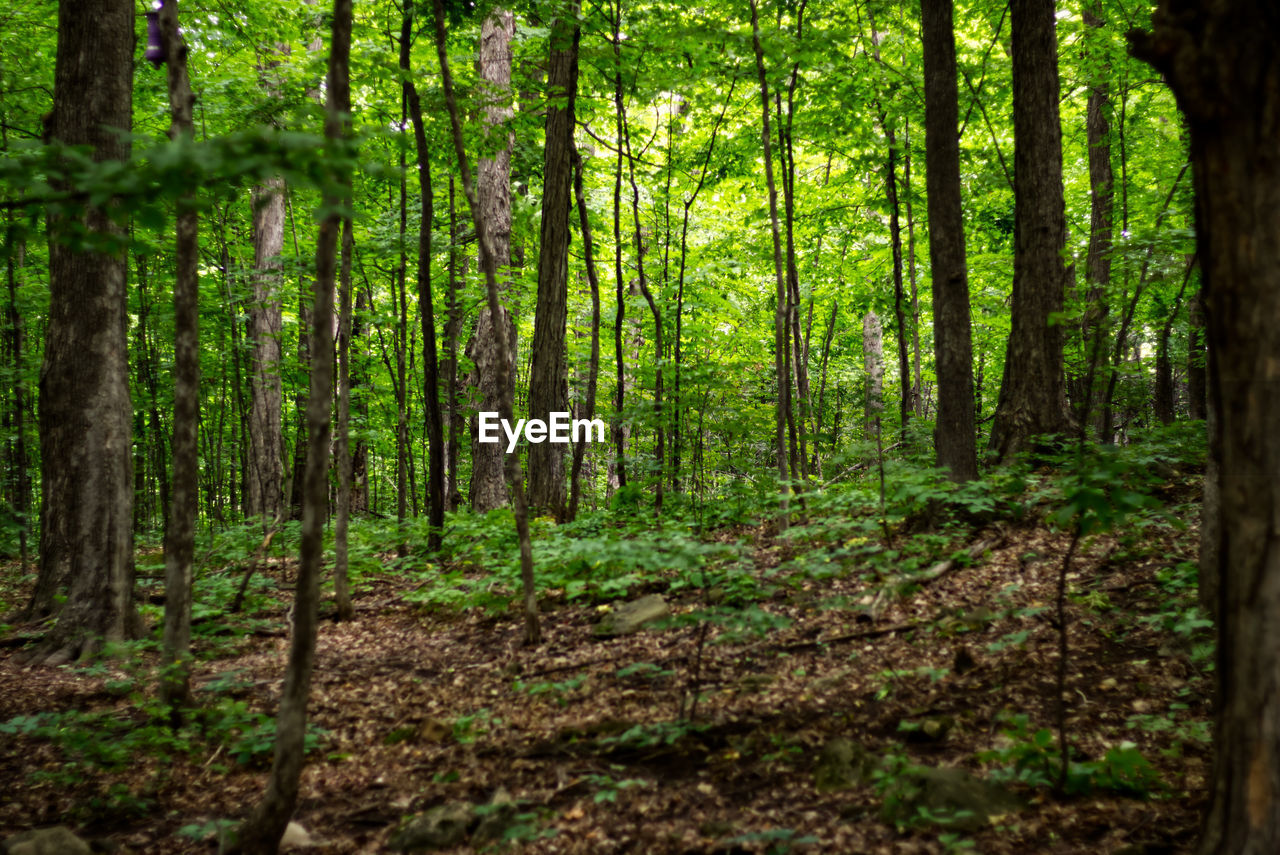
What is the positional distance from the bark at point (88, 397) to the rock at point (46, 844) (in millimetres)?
3075

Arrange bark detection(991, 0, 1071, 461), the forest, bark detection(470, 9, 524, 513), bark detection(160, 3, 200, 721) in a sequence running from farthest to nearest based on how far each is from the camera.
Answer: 1. bark detection(470, 9, 524, 513)
2. bark detection(991, 0, 1071, 461)
3. bark detection(160, 3, 200, 721)
4. the forest

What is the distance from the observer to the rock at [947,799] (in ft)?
9.46

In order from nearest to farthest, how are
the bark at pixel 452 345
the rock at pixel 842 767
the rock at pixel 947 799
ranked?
the rock at pixel 947 799, the rock at pixel 842 767, the bark at pixel 452 345

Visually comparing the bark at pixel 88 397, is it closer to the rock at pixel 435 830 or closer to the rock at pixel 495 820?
the rock at pixel 435 830

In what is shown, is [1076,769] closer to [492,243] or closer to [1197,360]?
[1197,360]

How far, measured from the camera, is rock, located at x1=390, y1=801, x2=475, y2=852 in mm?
Result: 3195

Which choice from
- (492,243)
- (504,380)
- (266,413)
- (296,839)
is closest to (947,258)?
(504,380)

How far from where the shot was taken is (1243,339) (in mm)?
2033

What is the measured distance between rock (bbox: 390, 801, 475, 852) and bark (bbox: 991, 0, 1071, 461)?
667cm

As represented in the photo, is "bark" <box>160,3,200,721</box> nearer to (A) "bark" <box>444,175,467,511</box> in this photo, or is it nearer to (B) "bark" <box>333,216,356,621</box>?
(B) "bark" <box>333,216,356,621</box>

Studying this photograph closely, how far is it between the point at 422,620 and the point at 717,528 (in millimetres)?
3536

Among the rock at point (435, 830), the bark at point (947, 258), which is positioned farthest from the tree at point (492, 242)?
the rock at point (435, 830)

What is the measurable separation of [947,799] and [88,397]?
22.3 ft

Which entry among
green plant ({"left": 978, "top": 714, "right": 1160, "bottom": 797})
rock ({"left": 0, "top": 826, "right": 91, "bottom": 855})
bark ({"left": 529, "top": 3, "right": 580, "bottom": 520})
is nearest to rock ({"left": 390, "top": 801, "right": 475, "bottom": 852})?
rock ({"left": 0, "top": 826, "right": 91, "bottom": 855})
